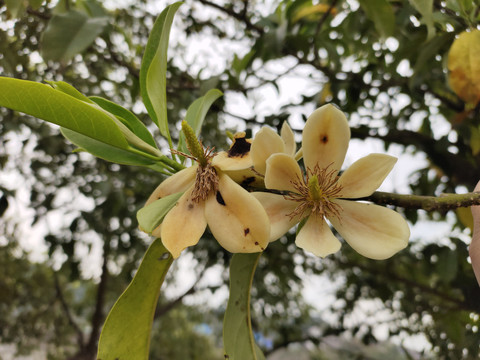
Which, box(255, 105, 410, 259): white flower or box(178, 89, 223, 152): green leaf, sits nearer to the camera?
box(255, 105, 410, 259): white flower

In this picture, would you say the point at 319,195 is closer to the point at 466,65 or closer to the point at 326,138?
the point at 326,138

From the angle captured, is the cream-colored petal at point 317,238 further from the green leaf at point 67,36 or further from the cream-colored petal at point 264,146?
the green leaf at point 67,36

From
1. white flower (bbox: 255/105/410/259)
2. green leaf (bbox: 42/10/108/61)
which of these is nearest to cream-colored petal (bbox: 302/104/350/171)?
white flower (bbox: 255/105/410/259)

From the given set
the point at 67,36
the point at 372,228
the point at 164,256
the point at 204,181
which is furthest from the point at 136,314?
the point at 67,36

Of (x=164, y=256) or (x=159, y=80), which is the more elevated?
(x=159, y=80)

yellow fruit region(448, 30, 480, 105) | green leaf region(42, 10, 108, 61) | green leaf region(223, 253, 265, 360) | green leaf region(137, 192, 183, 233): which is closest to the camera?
green leaf region(137, 192, 183, 233)

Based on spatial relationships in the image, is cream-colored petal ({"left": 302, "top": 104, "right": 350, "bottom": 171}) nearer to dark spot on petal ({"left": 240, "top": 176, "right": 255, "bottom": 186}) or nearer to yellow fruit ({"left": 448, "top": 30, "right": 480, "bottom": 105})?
dark spot on petal ({"left": 240, "top": 176, "right": 255, "bottom": 186})
